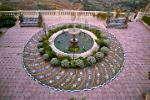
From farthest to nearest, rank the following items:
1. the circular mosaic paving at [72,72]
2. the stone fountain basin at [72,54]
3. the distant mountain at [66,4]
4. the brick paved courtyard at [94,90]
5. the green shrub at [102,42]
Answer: the distant mountain at [66,4] < the green shrub at [102,42] < the stone fountain basin at [72,54] < the circular mosaic paving at [72,72] < the brick paved courtyard at [94,90]

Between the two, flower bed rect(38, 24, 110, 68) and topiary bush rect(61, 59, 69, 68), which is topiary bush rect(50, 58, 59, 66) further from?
topiary bush rect(61, 59, 69, 68)

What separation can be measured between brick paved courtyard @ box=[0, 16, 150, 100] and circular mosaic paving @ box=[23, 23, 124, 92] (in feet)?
1.31

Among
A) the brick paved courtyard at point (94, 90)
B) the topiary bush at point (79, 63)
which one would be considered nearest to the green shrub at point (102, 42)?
the brick paved courtyard at point (94, 90)

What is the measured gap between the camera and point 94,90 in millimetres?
12828

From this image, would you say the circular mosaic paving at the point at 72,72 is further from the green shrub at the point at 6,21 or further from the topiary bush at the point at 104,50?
the green shrub at the point at 6,21

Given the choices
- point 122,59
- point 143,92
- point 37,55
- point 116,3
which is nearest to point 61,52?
point 37,55

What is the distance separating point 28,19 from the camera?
1988 cm

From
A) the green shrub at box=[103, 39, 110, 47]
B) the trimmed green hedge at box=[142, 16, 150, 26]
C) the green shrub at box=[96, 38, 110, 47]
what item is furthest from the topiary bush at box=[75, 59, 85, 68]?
the trimmed green hedge at box=[142, 16, 150, 26]

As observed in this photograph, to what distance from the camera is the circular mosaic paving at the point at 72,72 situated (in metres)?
13.2

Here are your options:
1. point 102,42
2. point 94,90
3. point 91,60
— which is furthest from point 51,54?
point 94,90

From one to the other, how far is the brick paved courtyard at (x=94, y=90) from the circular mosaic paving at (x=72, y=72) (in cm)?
40

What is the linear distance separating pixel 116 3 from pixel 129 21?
46.6ft

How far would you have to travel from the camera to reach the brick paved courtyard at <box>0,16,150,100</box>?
12430mm

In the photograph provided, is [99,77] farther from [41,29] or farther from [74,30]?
[41,29]
